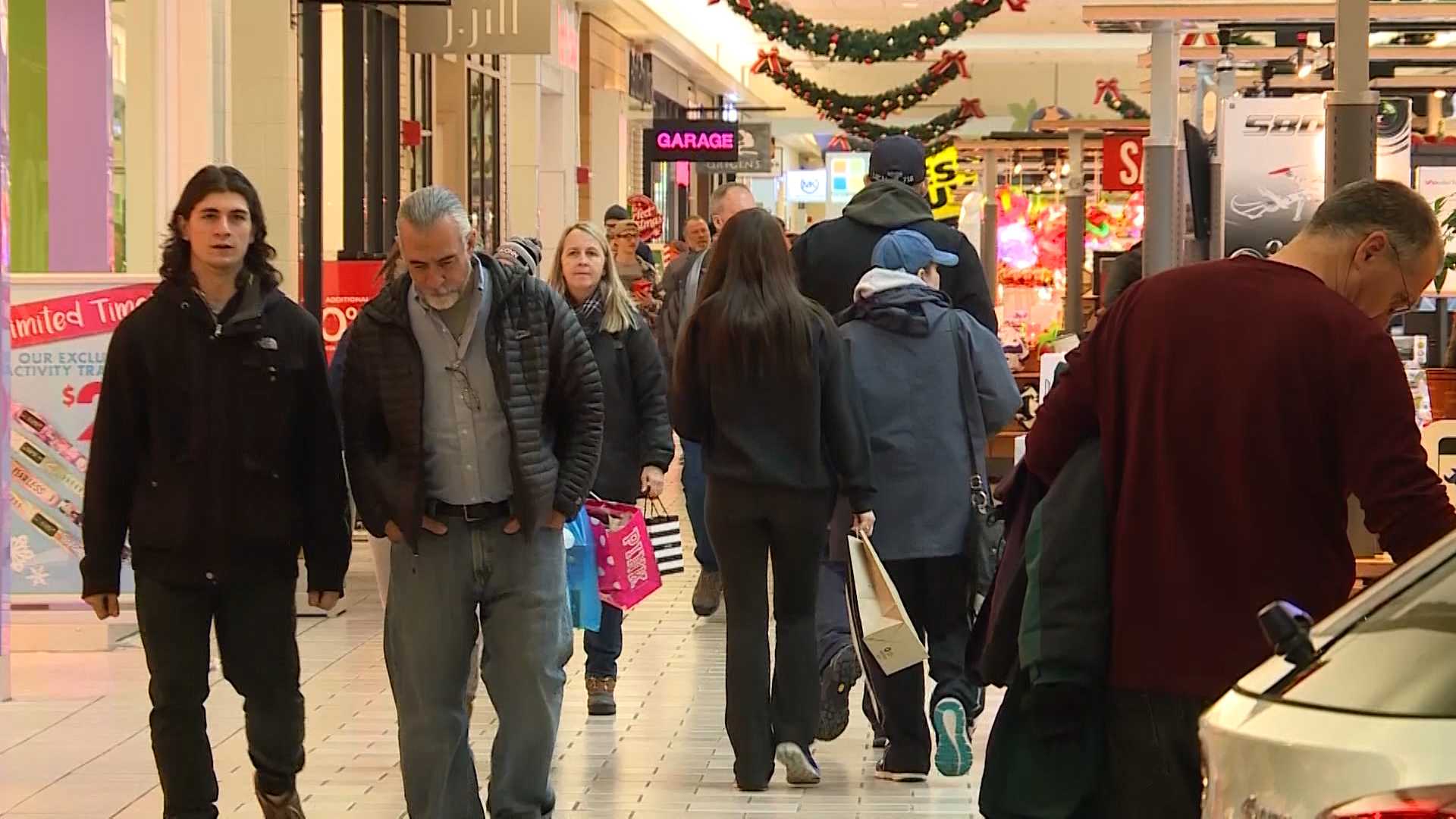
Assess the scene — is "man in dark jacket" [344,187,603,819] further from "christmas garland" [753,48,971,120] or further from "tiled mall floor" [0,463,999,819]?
"christmas garland" [753,48,971,120]

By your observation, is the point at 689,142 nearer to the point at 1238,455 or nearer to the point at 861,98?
the point at 861,98

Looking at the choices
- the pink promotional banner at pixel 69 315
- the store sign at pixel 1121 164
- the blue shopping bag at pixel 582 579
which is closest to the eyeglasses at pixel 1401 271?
the blue shopping bag at pixel 582 579

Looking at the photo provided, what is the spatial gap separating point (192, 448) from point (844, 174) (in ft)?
115

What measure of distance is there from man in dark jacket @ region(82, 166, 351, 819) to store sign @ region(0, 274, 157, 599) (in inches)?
134

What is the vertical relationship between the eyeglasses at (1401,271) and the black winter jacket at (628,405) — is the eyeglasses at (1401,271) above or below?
above

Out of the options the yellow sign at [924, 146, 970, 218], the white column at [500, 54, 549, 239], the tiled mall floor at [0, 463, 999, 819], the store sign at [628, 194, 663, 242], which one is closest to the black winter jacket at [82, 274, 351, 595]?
the tiled mall floor at [0, 463, 999, 819]

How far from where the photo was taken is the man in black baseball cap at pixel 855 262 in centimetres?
666

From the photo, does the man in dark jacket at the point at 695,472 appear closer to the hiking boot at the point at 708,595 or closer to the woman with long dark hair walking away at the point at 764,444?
the hiking boot at the point at 708,595

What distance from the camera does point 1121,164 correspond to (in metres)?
19.9

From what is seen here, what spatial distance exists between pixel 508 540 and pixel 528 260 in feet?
6.72

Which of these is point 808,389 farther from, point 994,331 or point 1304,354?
point 1304,354

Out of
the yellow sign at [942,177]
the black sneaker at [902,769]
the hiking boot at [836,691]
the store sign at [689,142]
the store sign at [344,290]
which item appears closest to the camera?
the black sneaker at [902,769]

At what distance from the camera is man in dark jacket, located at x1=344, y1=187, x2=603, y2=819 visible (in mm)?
5020

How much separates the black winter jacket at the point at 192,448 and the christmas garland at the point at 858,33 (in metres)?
13.6
